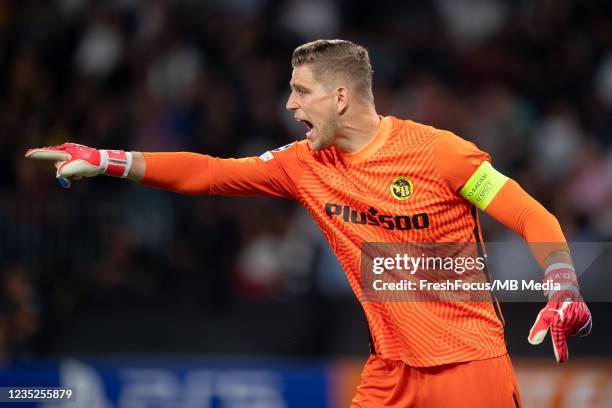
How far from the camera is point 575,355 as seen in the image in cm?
823

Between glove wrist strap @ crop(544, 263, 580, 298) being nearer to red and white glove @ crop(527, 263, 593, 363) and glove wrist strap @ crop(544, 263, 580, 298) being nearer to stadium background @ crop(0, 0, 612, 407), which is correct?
red and white glove @ crop(527, 263, 593, 363)

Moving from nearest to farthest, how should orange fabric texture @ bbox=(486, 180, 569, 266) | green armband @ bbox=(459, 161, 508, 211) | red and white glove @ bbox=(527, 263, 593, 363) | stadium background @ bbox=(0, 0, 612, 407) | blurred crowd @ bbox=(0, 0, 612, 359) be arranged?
1. red and white glove @ bbox=(527, 263, 593, 363)
2. orange fabric texture @ bbox=(486, 180, 569, 266)
3. green armband @ bbox=(459, 161, 508, 211)
4. stadium background @ bbox=(0, 0, 612, 407)
5. blurred crowd @ bbox=(0, 0, 612, 359)

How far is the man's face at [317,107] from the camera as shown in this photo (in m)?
4.80

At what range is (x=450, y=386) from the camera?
4559mm

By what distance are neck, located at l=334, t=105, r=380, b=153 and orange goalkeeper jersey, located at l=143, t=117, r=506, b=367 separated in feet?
0.11

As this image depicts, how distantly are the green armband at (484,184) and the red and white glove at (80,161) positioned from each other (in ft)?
5.06

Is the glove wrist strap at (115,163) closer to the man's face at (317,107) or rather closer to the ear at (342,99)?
the man's face at (317,107)

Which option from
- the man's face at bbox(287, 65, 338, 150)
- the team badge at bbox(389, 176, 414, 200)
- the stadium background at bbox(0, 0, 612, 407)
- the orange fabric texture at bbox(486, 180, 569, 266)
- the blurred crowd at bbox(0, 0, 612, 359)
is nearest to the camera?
the orange fabric texture at bbox(486, 180, 569, 266)

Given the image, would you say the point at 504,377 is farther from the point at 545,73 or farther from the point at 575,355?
the point at 545,73

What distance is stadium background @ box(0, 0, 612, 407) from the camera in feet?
27.5

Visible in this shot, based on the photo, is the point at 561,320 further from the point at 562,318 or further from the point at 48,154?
the point at 48,154

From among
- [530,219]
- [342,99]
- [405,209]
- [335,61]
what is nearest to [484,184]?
[530,219]

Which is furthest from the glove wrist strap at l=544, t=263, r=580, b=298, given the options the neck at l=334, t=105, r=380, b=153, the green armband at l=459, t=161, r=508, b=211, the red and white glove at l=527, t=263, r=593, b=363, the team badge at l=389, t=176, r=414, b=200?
the neck at l=334, t=105, r=380, b=153

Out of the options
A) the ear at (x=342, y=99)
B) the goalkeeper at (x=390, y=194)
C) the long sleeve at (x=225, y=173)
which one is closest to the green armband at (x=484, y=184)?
the goalkeeper at (x=390, y=194)
